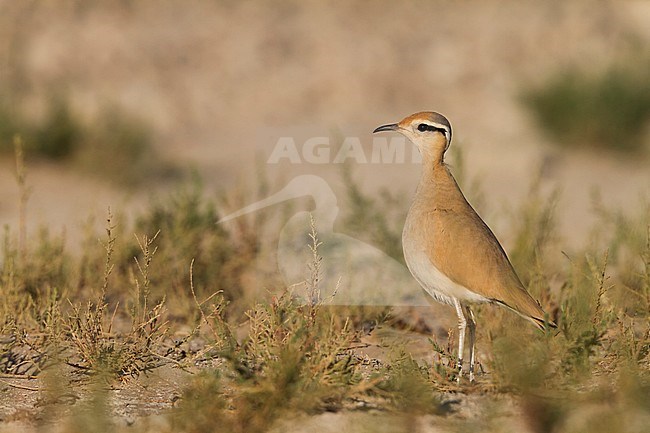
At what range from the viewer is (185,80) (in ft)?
38.6

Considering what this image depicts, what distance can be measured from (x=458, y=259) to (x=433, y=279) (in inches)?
5.1

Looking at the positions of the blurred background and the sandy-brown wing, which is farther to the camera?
the blurred background

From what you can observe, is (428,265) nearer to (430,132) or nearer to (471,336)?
(471,336)

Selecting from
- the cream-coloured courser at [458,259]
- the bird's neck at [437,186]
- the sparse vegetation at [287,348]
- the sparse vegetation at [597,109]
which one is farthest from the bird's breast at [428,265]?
the sparse vegetation at [597,109]

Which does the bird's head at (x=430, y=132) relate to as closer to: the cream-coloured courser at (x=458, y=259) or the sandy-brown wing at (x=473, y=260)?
the cream-coloured courser at (x=458, y=259)

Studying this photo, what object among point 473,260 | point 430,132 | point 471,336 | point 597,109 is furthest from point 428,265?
point 597,109

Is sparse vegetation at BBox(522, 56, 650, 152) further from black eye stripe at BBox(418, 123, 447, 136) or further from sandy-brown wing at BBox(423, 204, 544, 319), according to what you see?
sandy-brown wing at BBox(423, 204, 544, 319)

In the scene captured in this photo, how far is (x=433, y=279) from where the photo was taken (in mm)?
4070

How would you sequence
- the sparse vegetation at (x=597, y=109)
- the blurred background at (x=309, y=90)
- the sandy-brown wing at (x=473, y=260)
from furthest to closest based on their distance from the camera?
the sparse vegetation at (x=597, y=109) → the blurred background at (x=309, y=90) → the sandy-brown wing at (x=473, y=260)

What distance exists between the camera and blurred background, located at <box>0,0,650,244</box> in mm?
9062

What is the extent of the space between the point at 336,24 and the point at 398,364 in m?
9.93

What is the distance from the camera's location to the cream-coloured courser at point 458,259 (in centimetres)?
400

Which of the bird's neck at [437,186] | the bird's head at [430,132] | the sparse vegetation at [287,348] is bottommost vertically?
the sparse vegetation at [287,348]

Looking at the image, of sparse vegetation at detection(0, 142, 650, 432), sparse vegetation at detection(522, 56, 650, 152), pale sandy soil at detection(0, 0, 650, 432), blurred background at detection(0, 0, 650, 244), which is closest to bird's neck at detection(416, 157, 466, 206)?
sparse vegetation at detection(0, 142, 650, 432)
